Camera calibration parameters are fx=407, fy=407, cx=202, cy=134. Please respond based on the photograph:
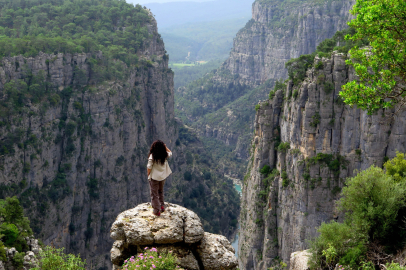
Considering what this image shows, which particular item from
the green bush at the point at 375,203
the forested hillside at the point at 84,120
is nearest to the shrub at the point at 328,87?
the green bush at the point at 375,203

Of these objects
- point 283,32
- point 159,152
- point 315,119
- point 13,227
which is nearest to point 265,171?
point 315,119

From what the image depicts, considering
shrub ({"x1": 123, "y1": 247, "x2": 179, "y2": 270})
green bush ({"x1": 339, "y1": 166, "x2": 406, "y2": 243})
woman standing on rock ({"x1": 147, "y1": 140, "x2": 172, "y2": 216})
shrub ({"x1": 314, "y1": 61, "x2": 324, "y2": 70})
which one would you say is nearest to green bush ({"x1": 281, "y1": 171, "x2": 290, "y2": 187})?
shrub ({"x1": 314, "y1": 61, "x2": 324, "y2": 70})

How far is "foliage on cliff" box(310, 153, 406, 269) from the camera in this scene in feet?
60.7

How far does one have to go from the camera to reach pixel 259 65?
194 meters

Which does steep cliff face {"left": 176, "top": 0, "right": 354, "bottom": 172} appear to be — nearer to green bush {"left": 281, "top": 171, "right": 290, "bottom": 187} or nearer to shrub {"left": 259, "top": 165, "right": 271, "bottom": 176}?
shrub {"left": 259, "top": 165, "right": 271, "bottom": 176}

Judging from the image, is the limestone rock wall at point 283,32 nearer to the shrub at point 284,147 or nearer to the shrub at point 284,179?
the shrub at point 284,147

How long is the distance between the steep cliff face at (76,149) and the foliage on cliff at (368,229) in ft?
156

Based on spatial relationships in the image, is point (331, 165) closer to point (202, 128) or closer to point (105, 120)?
point (105, 120)

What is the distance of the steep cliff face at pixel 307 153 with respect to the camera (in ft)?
144

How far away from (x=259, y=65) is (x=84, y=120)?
136063 mm

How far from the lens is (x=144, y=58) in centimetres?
9288

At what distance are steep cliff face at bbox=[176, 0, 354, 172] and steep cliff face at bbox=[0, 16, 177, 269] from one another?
73.3 metres

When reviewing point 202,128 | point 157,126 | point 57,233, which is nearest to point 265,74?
point 202,128

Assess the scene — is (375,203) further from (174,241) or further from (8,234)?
(8,234)
